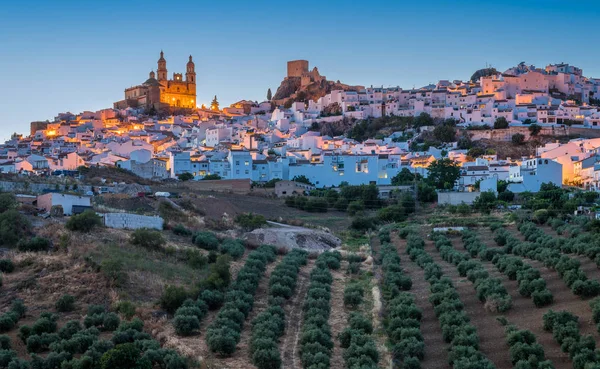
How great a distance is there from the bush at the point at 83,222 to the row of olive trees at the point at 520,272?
1240 centimetres

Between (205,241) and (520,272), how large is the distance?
35.6 ft

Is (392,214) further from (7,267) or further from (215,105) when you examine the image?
(215,105)

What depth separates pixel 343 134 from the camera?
81500 mm

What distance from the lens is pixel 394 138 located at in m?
75.8

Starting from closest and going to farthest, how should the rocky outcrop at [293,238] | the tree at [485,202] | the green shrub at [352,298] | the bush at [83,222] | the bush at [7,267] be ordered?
the bush at [7,267], the green shrub at [352,298], the bush at [83,222], the rocky outcrop at [293,238], the tree at [485,202]

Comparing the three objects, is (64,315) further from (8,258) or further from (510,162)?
(510,162)

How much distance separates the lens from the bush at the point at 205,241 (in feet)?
91.1

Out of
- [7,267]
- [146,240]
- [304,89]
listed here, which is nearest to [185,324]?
[7,267]

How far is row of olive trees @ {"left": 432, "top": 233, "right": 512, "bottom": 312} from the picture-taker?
63.8 ft

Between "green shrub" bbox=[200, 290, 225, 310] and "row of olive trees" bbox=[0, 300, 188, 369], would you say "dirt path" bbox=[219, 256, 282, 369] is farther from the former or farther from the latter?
"row of olive trees" bbox=[0, 300, 188, 369]

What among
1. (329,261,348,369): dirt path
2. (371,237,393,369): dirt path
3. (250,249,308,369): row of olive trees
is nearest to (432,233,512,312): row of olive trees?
(371,237,393,369): dirt path

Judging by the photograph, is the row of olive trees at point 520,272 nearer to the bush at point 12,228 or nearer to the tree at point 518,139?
the bush at point 12,228

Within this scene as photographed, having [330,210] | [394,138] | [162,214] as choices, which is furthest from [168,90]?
[162,214]

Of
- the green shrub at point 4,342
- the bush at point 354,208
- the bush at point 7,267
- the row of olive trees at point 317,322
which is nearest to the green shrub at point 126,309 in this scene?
the green shrub at point 4,342
